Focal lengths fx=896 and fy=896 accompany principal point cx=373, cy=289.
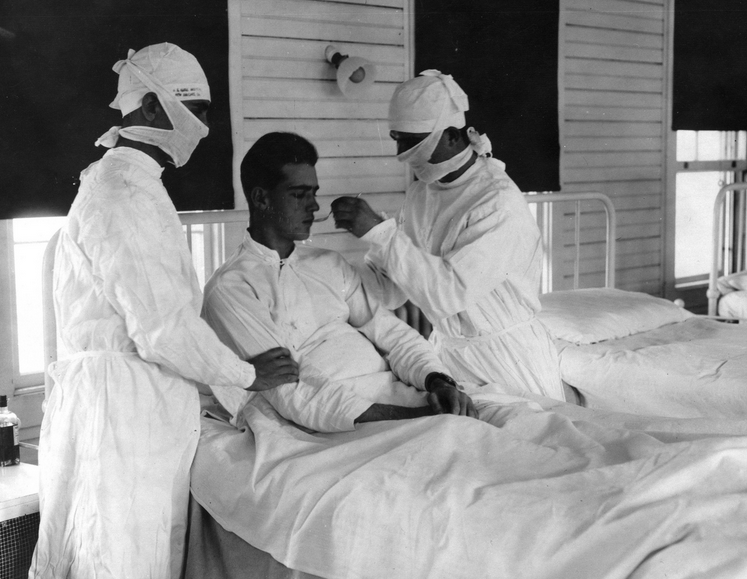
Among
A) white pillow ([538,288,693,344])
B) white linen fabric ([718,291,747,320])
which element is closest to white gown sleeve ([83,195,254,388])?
white pillow ([538,288,693,344])

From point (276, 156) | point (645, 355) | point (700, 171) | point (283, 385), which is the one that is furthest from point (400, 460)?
point (700, 171)

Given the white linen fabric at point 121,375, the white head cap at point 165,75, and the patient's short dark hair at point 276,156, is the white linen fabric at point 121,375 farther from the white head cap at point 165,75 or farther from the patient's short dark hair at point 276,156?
the patient's short dark hair at point 276,156

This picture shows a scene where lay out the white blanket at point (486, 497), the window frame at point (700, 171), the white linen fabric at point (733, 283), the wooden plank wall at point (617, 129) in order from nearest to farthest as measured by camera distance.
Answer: the white blanket at point (486, 497), the white linen fabric at point (733, 283), the wooden plank wall at point (617, 129), the window frame at point (700, 171)

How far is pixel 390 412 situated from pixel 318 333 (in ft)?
1.13

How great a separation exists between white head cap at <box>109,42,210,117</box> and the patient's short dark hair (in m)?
0.36

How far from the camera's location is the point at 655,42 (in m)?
5.96

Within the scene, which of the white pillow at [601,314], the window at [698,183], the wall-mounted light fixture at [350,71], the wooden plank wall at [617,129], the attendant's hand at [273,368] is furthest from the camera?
the window at [698,183]

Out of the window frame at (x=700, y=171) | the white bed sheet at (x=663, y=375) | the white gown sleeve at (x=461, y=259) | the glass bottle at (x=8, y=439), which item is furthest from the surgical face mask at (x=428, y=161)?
the window frame at (x=700, y=171)

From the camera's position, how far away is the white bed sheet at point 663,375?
3.39 metres

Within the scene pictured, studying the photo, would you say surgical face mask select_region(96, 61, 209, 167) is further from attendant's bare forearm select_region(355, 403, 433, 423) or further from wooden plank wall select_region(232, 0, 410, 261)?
wooden plank wall select_region(232, 0, 410, 261)

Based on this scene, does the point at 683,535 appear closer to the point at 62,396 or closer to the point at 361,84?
the point at 62,396

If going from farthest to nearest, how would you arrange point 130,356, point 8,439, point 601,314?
point 601,314 → point 8,439 → point 130,356

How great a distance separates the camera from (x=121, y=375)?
221cm

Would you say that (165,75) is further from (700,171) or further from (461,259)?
(700,171)
